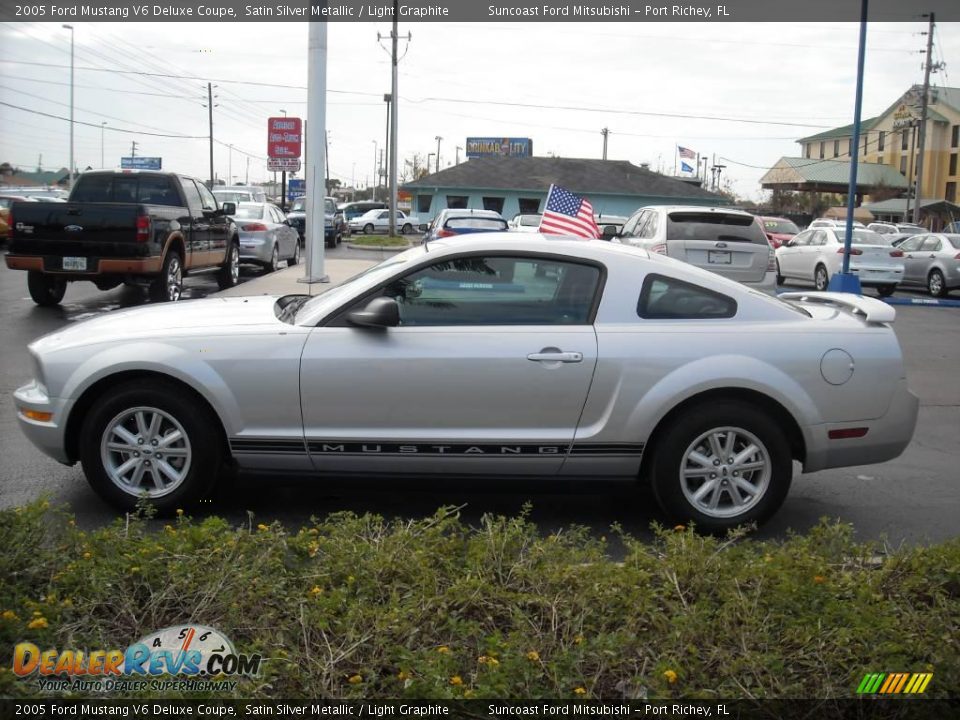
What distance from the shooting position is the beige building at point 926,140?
233 feet

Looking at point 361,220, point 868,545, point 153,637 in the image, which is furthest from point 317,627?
point 361,220

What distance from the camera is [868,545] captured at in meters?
4.43

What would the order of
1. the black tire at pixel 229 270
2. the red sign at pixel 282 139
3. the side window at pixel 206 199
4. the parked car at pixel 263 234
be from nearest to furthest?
1. the side window at pixel 206 199
2. the black tire at pixel 229 270
3. the parked car at pixel 263 234
4. the red sign at pixel 282 139

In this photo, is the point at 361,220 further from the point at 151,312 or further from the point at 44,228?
the point at 151,312

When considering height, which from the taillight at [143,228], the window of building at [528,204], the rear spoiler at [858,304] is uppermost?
the window of building at [528,204]

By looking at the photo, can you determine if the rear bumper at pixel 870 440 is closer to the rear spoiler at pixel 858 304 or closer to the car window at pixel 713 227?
the rear spoiler at pixel 858 304

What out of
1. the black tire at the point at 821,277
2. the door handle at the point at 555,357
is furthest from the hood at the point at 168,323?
the black tire at the point at 821,277

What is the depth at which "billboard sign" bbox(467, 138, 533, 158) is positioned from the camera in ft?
279

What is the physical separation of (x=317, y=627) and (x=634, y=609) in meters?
1.17

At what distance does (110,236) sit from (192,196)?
2581 mm

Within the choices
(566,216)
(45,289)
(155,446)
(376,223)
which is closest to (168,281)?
(45,289)

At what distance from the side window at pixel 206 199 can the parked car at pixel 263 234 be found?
12.4 ft

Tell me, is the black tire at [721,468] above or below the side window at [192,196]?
below

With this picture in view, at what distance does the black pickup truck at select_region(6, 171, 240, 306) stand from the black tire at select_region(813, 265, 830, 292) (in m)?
14.4
